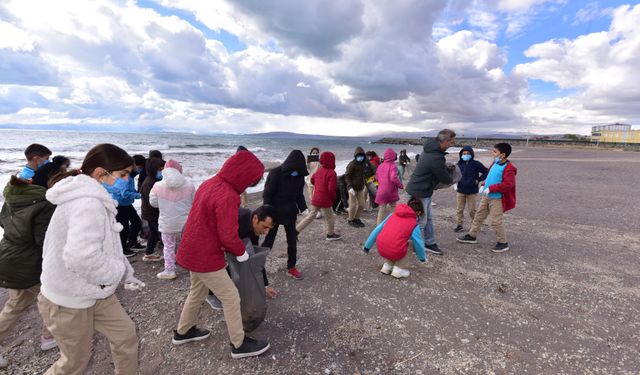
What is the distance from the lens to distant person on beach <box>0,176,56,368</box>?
7.53 ft

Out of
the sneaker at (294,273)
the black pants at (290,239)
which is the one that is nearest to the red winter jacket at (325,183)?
the black pants at (290,239)

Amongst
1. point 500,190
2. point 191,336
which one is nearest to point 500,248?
point 500,190

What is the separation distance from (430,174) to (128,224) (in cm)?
566

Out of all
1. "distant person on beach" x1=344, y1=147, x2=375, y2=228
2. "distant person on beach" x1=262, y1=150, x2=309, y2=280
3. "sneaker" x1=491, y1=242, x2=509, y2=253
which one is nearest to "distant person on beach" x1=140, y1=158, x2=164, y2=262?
"distant person on beach" x1=262, y1=150, x2=309, y2=280

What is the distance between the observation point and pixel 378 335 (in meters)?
3.19

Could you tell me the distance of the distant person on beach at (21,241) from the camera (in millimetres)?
2295

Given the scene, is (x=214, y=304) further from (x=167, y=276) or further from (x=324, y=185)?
(x=324, y=185)

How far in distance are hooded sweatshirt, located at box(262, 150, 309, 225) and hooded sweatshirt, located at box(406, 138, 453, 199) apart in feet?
7.28

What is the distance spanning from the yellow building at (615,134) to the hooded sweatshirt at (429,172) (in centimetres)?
9427

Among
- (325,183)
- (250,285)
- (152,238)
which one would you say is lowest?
(152,238)

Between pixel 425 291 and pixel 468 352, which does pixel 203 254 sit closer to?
pixel 468 352

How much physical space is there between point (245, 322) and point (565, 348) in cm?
338

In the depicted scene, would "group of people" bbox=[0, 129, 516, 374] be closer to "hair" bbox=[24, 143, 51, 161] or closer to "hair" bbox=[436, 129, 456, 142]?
"hair" bbox=[24, 143, 51, 161]

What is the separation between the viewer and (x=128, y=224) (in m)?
5.31
